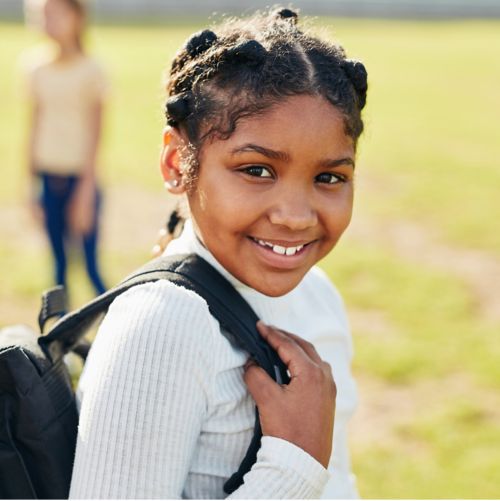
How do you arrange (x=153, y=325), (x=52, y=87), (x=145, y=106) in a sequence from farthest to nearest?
(x=145, y=106) → (x=52, y=87) → (x=153, y=325)

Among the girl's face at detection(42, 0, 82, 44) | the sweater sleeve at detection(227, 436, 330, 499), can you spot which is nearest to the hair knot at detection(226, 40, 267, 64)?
the sweater sleeve at detection(227, 436, 330, 499)

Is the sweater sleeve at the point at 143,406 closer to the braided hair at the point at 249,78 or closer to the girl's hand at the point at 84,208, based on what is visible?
the braided hair at the point at 249,78

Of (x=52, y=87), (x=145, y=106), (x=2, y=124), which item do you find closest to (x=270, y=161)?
(x=52, y=87)

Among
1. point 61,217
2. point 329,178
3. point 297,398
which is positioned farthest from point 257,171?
point 61,217

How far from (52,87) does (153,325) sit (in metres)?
4.17

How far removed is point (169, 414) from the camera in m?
1.38

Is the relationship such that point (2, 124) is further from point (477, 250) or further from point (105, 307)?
point (105, 307)

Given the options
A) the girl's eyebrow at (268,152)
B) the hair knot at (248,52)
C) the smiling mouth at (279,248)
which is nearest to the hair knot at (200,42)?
the hair knot at (248,52)

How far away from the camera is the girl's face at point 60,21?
5.24 m

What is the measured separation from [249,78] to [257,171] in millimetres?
169

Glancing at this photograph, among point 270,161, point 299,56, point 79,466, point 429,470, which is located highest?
point 299,56

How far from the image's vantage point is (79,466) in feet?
4.61

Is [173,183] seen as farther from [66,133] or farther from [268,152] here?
[66,133]

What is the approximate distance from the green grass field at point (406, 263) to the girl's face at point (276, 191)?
0.33 metres
